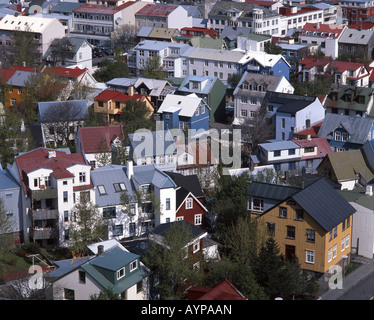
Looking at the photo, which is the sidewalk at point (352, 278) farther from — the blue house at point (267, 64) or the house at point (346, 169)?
the blue house at point (267, 64)

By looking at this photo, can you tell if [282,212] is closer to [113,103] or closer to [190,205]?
[190,205]

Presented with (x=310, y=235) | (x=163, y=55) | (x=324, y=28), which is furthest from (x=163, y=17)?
(x=310, y=235)

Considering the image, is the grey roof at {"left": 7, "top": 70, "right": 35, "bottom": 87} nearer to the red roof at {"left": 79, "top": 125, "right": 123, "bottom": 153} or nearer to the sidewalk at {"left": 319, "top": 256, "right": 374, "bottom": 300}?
the red roof at {"left": 79, "top": 125, "right": 123, "bottom": 153}

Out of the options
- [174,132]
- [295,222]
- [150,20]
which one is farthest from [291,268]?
[150,20]

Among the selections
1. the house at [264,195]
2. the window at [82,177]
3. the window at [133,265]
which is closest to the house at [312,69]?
the house at [264,195]

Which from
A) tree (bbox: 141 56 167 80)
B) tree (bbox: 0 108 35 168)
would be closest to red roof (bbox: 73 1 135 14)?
tree (bbox: 141 56 167 80)
